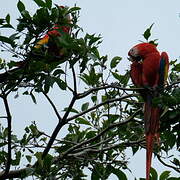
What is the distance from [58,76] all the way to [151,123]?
24.8 inches

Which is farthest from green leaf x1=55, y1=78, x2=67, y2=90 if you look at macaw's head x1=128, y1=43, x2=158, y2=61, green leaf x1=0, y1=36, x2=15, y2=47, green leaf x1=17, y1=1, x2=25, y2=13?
macaw's head x1=128, y1=43, x2=158, y2=61

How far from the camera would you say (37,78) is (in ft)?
7.12

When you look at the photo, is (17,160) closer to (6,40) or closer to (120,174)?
(120,174)

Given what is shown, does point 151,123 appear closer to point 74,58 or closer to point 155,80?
point 155,80

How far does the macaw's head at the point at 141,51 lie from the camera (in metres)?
2.60

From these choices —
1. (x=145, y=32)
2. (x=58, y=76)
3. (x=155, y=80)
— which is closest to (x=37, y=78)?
(x=58, y=76)

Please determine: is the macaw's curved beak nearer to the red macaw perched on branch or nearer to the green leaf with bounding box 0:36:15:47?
the red macaw perched on branch

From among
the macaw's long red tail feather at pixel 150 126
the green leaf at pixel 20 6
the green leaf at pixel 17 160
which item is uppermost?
the green leaf at pixel 20 6

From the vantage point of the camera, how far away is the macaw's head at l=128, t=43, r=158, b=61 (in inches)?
102

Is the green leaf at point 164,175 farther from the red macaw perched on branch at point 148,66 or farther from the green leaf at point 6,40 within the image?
the green leaf at point 6,40

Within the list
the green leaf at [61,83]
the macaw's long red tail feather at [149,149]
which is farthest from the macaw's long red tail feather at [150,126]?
the green leaf at [61,83]

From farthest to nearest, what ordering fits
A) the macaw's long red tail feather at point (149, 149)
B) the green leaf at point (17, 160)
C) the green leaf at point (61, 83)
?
the green leaf at point (17, 160), the macaw's long red tail feather at point (149, 149), the green leaf at point (61, 83)

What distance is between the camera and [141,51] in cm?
262

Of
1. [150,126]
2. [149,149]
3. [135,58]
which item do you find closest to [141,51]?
[135,58]
